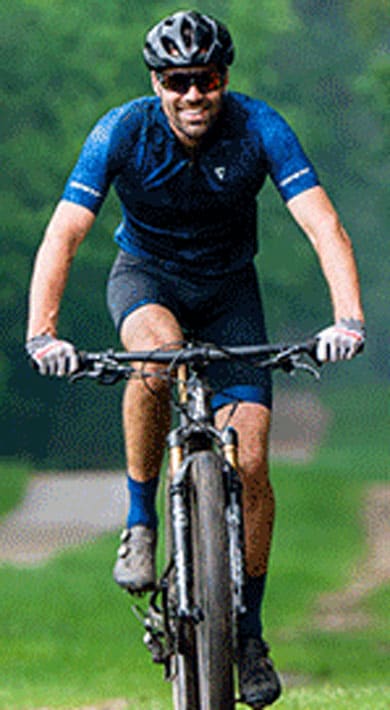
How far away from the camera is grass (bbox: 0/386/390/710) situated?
1302 cm

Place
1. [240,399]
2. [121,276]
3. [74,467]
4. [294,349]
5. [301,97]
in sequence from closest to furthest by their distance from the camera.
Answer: [294,349] < [240,399] < [121,276] < [74,467] < [301,97]

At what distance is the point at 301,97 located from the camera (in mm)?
39812

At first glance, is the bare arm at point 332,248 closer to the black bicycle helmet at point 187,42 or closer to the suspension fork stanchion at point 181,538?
the black bicycle helmet at point 187,42

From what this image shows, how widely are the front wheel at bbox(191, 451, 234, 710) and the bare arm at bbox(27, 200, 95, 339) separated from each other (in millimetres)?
743

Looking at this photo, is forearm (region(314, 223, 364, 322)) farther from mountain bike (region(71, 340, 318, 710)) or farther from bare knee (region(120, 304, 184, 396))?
bare knee (region(120, 304, 184, 396))

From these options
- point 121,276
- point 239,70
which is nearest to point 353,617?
point 239,70

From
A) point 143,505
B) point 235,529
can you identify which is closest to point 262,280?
point 143,505

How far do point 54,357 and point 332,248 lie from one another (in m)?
0.98

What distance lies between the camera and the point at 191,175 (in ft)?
17.8

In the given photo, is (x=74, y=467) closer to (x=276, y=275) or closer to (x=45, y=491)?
(x=45, y=491)

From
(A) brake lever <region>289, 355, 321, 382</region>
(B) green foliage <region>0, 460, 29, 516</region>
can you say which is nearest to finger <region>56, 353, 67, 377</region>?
(A) brake lever <region>289, 355, 321, 382</region>

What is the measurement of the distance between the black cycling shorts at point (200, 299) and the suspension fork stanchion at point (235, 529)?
2.33 ft

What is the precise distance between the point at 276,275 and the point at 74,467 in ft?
20.7

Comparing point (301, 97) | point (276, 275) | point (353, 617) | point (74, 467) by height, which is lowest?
point (353, 617)
